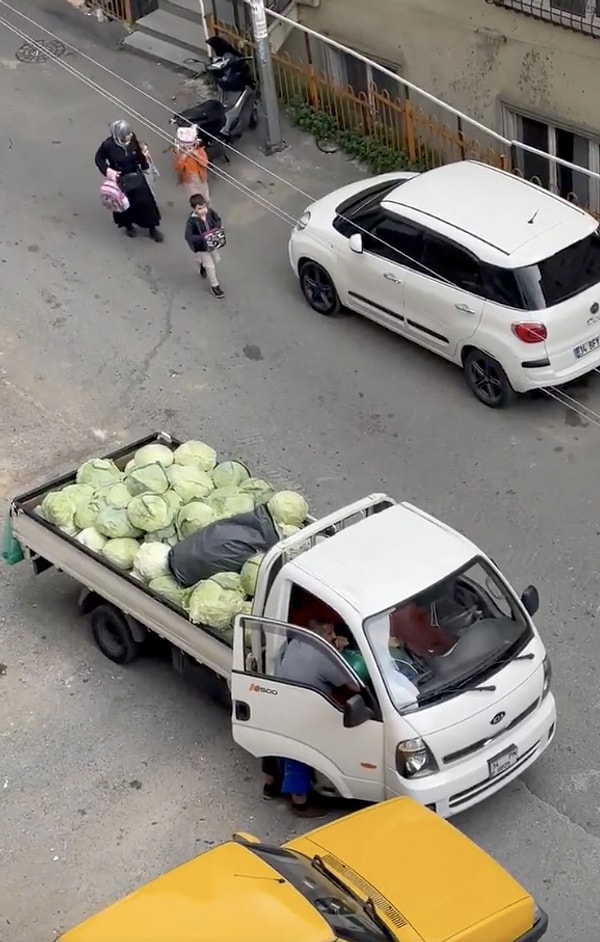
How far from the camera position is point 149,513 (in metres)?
9.59

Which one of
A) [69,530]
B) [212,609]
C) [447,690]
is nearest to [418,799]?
[447,690]

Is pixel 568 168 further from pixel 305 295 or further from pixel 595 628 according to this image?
pixel 595 628

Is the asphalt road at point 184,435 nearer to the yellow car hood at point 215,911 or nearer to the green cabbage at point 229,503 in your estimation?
the green cabbage at point 229,503

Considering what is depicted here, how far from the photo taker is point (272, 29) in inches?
656

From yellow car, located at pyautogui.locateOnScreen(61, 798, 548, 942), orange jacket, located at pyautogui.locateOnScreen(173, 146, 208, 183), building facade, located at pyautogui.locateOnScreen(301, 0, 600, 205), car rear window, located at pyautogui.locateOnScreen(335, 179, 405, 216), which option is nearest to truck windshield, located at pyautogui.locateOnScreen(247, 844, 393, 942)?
yellow car, located at pyautogui.locateOnScreen(61, 798, 548, 942)

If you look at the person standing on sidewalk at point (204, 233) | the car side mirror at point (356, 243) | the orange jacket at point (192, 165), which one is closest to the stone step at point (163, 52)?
the orange jacket at point (192, 165)

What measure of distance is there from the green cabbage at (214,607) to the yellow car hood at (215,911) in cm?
235

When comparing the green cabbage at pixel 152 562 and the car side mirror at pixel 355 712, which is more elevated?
the car side mirror at pixel 355 712

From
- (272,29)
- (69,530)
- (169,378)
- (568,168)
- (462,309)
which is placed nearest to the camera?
(69,530)

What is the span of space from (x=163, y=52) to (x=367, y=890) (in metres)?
13.5

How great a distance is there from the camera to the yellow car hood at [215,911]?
616cm

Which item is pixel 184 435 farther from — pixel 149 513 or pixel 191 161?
pixel 191 161

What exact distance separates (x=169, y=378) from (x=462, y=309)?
283 centimetres

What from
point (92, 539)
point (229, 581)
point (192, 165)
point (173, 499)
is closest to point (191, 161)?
point (192, 165)
